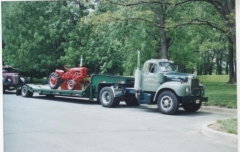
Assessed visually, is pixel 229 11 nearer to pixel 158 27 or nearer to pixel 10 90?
pixel 158 27

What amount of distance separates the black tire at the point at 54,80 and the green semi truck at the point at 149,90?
10 centimetres

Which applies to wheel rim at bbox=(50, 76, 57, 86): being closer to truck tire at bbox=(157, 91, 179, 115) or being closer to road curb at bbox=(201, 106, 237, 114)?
truck tire at bbox=(157, 91, 179, 115)

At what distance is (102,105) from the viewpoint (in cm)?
533

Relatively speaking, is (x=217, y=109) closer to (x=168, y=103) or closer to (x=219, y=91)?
(x=219, y=91)

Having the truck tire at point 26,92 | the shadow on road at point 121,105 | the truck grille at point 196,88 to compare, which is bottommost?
the shadow on road at point 121,105

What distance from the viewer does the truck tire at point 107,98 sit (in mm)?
5320

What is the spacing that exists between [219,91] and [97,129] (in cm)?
173

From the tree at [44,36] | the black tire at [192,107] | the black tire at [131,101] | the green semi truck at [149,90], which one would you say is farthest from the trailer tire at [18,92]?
the black tire at [192,107]

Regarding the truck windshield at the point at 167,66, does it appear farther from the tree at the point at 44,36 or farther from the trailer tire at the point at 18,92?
the trailer tire at the point at 18,92

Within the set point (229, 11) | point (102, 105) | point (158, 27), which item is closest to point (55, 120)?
point (102, 105)

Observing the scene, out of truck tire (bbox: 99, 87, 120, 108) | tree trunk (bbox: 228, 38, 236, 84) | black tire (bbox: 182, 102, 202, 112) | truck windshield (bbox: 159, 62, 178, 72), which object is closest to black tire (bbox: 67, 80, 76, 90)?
truck tire (bbox: 99, 87, 120, 108)

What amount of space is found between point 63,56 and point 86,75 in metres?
0.67

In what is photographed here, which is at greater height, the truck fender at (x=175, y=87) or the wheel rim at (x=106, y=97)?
the truck fender at (x=175, y=87)

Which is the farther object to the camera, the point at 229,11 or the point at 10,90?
the point at 10,90
